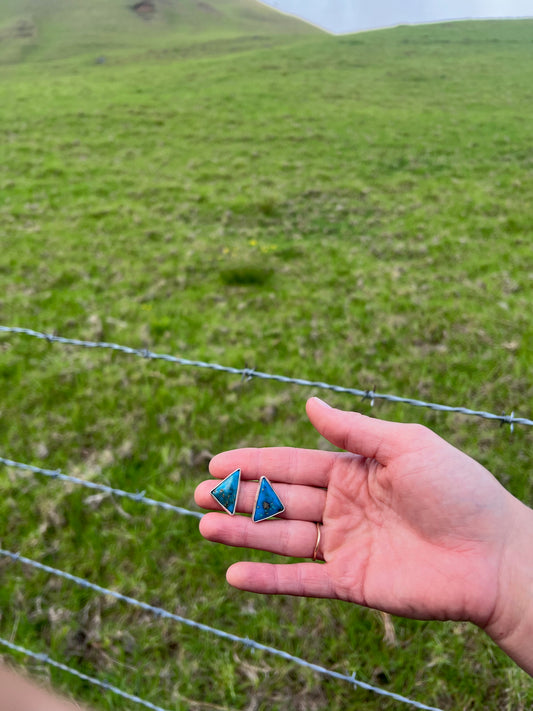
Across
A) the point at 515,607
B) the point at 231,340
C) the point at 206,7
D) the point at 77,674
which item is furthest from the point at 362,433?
the point at 206,7

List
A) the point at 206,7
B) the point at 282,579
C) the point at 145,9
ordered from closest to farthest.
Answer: the point at 282,579 → the point at 145,9 → the point at 206,7

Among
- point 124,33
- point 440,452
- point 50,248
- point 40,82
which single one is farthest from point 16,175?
point 124,33

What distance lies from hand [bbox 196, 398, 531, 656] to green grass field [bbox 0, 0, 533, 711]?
109 cm

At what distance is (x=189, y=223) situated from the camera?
8945 mm

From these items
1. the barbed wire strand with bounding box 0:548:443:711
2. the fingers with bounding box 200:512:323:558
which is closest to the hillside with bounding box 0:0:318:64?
the barbed wire strand with bounding box 0:548:443:711

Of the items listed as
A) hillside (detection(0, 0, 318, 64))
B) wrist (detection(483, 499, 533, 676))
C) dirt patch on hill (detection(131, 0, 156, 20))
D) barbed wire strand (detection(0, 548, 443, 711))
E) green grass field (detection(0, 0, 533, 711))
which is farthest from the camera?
dirt patch on hill (detection(131, 0, 156, 20))

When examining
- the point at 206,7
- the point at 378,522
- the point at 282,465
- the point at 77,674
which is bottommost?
the point at 77,674

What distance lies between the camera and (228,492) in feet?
Result: 7.94

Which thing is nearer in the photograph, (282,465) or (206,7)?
(282,465)

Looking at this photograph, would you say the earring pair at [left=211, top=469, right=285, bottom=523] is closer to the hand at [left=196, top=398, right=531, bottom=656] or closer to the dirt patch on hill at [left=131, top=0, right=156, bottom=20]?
the hand at [left=196, top=398, right=531, bottom=656]

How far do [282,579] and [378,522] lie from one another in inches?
23.1

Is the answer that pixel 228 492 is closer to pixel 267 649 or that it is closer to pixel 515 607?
pixel 267 649

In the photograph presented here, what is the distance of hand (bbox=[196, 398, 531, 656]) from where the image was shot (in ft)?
6.40

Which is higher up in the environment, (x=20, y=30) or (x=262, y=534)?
(x=20, y=30)
